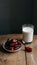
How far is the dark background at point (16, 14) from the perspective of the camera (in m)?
2.33

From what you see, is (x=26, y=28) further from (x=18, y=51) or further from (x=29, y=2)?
(x=29, y=2)

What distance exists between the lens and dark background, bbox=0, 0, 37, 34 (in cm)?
233

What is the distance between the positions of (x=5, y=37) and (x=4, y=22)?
2.62ft

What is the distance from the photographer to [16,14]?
94.0 inches

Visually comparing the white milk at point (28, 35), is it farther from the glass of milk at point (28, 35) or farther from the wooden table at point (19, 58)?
the wooden table at point (19, 58)

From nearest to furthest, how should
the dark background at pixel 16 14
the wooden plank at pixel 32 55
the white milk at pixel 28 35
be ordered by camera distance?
the wooden plank at pixel 32 55 → the white milk at pixel 28 35 → the dark background at pixel 16 14

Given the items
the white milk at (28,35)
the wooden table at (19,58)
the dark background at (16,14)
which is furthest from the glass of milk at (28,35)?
the dark background at (16,14)

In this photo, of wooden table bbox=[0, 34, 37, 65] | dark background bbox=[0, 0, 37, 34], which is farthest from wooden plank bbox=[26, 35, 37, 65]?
dark background bbox=[0, 0, 37, 34]

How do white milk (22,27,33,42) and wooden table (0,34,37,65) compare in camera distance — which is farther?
white milk (22,27,33,42)

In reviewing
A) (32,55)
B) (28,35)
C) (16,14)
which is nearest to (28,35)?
(28,35)

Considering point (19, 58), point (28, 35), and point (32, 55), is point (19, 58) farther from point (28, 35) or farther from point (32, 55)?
point (28, 35)

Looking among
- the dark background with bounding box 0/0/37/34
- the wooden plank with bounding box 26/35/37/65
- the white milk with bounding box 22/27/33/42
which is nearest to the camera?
the wooden plank with bounding box 26/35/37/65

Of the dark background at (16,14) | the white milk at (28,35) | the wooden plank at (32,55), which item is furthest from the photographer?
the dark background at (16,14)

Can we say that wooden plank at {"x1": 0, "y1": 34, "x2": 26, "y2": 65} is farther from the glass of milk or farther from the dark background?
the dark background
